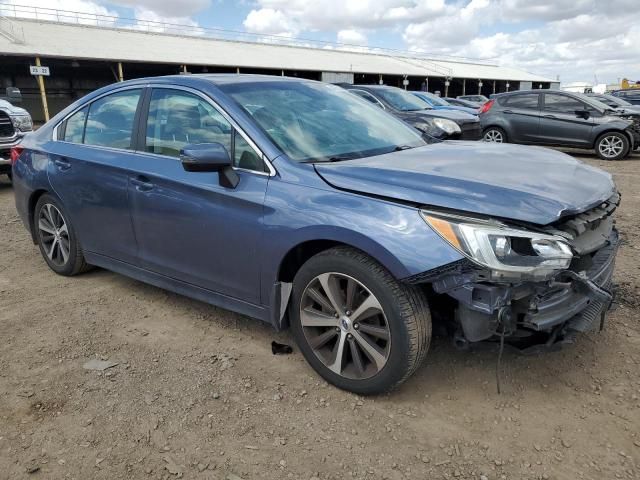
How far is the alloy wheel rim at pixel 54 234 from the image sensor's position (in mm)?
4406

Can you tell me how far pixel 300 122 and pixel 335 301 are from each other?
118 cm

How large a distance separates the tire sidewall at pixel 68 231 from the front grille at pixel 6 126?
15.8 feet

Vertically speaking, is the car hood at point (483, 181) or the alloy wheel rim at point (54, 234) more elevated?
the car hood at point (483, 181)

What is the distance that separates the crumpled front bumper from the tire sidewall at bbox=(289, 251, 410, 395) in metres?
0.26

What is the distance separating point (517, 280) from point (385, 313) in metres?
0.63

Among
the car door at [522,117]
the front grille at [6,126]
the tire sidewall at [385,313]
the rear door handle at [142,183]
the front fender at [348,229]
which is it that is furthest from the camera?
the car door at [522,117]

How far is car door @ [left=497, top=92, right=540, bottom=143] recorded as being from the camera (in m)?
11.7

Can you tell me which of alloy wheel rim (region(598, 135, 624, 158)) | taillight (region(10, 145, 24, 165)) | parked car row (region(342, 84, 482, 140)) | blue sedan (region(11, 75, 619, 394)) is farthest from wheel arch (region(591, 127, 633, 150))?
taillight (region(10, 145, 24, 165))

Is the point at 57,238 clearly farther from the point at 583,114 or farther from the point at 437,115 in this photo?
the point at 583,114

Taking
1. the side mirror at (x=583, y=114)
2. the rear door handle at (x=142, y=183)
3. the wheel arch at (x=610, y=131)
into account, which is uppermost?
the side mirror at (x=583, y=114)

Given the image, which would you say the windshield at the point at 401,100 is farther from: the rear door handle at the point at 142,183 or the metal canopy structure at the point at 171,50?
the metal canopy structure at the point at 171,50

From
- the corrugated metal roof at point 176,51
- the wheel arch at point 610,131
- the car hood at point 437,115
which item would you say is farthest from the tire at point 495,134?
the corrugated metal roof at point 176,51

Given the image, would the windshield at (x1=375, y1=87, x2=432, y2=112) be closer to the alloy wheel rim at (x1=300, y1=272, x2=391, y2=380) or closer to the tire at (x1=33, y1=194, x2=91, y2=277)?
the tire at (x1=33, y1=194, x2=91, y2=277)

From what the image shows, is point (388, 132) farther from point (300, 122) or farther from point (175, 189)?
point (175, 189)
